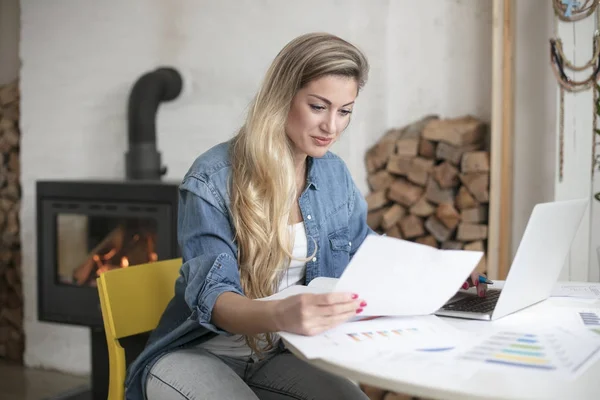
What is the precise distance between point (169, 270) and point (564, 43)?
1.37 meters

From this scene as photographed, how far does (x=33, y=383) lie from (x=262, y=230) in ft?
7.38

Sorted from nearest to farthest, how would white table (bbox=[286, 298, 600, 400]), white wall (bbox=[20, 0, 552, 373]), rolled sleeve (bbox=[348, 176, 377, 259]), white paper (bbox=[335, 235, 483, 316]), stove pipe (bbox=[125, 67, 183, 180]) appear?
1. white table (bbox=[286, 298, 600, 400])
2. white paper (bbox=[335, 235, 483, 316])
3. rolled sleeve (bbox=[348, 176, 377, 259])
4. white wall (bbox=[20, 0, 552, 373])
5. stove pipe (bbox=[125, 67, 183, 180])

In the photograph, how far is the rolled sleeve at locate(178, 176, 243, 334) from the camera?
144cm

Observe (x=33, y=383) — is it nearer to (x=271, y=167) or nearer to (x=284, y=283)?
(x=284, y=283)

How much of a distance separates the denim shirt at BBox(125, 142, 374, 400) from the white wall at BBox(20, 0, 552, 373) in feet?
3.21

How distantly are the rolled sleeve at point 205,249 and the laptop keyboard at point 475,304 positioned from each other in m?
0.41

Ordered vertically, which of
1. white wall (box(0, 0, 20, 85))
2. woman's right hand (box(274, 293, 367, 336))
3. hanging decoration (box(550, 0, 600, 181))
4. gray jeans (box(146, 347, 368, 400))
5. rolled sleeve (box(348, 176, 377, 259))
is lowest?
gray jeans (box(146, 347, 368, 400))

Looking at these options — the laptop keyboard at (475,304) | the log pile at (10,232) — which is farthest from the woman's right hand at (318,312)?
the log pile at (10,232)

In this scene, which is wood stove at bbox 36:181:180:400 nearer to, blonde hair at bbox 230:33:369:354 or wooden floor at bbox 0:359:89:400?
wooden floor at bbox 0:359:89:400

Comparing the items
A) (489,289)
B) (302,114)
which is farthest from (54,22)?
(489,289)

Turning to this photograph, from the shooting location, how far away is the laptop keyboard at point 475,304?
1.43 meters

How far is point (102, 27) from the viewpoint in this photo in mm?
3348

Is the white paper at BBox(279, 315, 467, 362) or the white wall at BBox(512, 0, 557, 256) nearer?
the white paper at BBox(279, 315, 467, 362)

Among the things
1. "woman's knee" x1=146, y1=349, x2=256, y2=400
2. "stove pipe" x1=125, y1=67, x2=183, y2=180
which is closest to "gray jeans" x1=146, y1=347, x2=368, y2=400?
"woman's knee" x1=146, y1=349, x2=256, y2=400
